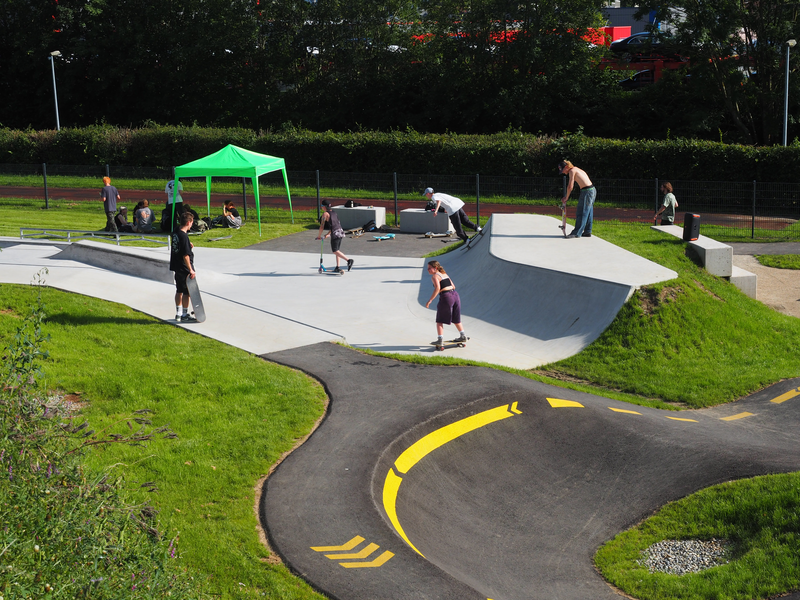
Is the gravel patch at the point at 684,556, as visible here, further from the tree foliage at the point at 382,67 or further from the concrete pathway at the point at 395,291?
the tree foliage at the point at 382,67

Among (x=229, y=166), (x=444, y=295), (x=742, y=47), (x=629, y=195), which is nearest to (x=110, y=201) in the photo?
(x=229, y=166)

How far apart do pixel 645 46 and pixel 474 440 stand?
117ft

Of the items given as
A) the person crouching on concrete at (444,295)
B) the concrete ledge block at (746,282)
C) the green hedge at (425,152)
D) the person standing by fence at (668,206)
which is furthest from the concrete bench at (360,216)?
the person crouching on concrete at (444,295)

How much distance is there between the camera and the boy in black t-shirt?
1155 cm

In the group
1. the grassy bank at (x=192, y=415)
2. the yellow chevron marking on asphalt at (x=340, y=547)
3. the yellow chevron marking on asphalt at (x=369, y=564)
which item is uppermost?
the grassy bank at (x=192, y=415)

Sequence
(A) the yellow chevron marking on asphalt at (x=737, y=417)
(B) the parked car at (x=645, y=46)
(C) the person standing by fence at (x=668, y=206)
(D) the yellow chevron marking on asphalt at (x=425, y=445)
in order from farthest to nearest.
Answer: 1. (B) the parked car at (x=645, y=46)
2. (C) the person standing by fence at (x=668, y=206)
3. (A) the yellow chevron marking on asphalt at (x=737, y=417)
4. (D) the yellow chevron marking on asphalt at (x=425, y=445)

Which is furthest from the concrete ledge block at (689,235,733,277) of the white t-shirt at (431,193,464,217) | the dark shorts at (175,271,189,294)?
the dark shorts at (175,271,189,294)

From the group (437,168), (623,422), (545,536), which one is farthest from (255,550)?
(437,168)

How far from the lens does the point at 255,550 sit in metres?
5.62

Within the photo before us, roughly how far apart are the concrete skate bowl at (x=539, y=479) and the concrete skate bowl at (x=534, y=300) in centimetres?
301

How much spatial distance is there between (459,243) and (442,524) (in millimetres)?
14542

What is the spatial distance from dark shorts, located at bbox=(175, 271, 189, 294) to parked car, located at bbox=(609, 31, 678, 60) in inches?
1223

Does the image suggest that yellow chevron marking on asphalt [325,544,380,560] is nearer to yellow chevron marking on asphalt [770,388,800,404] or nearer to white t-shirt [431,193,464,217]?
yellow chevron marking on asphalt [770,388,800,404]

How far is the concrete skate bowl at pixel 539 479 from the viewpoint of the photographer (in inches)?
246
